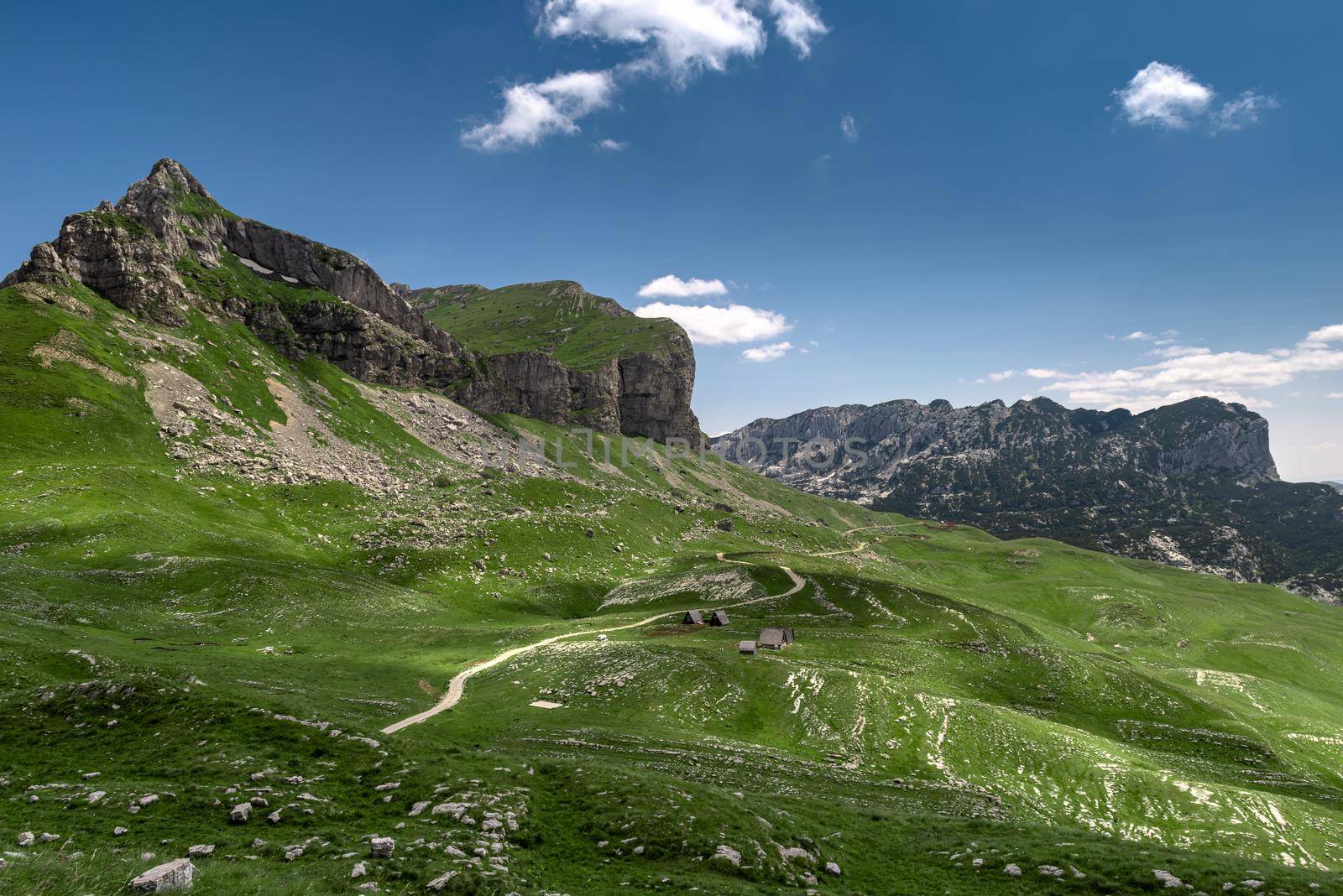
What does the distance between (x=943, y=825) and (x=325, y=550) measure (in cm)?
12287

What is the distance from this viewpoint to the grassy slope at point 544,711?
26.9 m

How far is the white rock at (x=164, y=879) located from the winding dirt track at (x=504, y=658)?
2246 centimetres

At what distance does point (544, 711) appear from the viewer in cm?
6172

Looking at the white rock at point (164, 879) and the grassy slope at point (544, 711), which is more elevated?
the white rock at point (164, 879)

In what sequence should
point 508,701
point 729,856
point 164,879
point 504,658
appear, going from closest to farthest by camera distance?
1. point 164,879
2. point 729,856
3. point 508,701
4. point 504,658

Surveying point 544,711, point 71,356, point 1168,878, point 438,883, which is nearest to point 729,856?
point 438,883

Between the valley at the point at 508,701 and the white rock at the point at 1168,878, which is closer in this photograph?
the white rock at the point at 1168,878

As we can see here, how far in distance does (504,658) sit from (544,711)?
19888 mm

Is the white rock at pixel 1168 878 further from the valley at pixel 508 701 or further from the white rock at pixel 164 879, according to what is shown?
the white rock at pixel 164 879

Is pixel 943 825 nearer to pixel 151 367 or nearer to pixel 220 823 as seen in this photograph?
pixel 220 823

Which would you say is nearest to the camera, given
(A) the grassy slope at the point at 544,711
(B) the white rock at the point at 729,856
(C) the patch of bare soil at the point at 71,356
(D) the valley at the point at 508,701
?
(D) the valley at the point at 508,701

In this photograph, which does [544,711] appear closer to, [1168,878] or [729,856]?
[729,856]

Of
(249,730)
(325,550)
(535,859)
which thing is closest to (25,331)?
(325,550)

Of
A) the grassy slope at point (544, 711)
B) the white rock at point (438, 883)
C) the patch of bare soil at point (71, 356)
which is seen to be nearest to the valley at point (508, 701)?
the grassy slope at point (544, 711)
